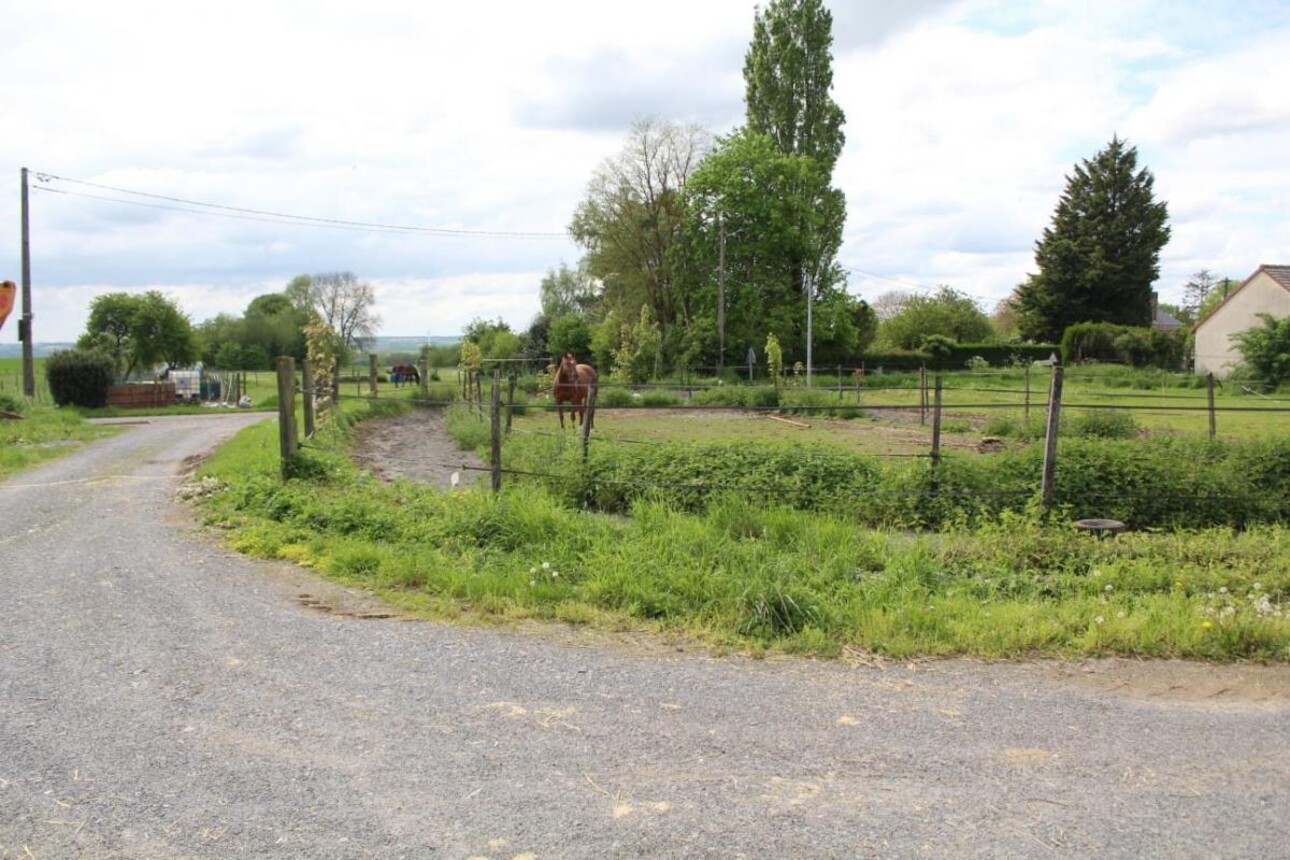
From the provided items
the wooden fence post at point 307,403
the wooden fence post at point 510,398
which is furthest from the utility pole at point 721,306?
the wooden fence post at point 307,403

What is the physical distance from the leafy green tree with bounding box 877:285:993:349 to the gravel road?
197ft

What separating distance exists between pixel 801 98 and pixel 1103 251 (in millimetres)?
22822

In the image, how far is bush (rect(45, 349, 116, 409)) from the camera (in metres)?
28.2

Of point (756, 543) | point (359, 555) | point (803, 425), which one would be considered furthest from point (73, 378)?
point (756, 543)

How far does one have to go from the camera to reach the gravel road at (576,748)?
3.15 m

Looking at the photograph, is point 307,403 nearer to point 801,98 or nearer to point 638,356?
point 638,356

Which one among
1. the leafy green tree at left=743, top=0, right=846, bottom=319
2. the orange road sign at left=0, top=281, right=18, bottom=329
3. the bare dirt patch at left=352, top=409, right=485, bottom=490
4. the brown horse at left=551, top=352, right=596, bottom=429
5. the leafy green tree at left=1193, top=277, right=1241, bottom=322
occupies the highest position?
the leafy green tree at left=743, top=0, right=846, bottom=319

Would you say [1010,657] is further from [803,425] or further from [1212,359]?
[1212,359]

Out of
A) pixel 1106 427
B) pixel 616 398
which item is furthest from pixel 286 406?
pixel 616 398

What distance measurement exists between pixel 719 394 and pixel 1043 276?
3777cm

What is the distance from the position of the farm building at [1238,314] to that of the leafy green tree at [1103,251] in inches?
331

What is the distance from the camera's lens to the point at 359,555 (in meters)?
7.14

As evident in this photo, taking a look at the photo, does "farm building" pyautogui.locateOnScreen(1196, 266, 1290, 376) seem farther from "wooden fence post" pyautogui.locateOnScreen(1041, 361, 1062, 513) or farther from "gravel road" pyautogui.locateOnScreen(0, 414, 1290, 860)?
"gravel road" pyautogui.locateOnScreen(0, 414, 1290, 860)

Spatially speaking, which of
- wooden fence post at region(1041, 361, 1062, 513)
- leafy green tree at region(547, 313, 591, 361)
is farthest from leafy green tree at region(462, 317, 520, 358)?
wooden fence post at region(1041, 361, 1062, 513)
